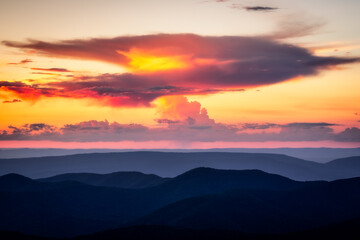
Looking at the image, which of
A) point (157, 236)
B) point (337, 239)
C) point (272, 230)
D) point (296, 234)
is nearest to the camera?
point (337, 239)

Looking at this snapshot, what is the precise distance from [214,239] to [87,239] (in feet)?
Answer: 140

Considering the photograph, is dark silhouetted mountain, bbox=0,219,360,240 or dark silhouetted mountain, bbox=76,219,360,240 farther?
dark silhouetted mountain, bbox=0,219,360,240

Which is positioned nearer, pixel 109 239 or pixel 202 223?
pixel 109 239

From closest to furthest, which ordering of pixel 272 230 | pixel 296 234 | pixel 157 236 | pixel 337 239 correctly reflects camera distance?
1. pixel 337 239
2. pixel 296 234
3. pixel 157 236
4. pixel 272 230

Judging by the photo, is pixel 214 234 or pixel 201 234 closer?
pixel 214 234

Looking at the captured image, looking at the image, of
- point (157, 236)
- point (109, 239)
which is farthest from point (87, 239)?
point (157, 236)

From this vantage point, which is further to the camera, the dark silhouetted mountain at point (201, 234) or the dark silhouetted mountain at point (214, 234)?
the dark silhouetted mountain at point (201, 234)

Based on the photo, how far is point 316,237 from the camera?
142 metres

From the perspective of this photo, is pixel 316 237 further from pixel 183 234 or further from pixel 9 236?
pixel 9 236

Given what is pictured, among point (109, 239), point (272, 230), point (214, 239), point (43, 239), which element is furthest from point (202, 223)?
point (43, 239)

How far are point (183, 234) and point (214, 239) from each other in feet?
38.1

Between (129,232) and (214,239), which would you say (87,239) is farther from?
(214,239)

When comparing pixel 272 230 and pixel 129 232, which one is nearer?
pixel 129 232

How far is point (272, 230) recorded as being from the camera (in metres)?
197
